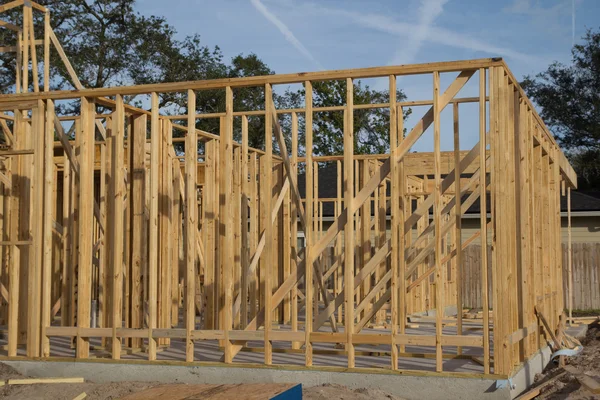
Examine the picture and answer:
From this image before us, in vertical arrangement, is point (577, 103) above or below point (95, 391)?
above

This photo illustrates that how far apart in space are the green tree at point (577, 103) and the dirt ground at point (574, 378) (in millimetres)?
22226

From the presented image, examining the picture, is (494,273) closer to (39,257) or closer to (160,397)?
(160,397)

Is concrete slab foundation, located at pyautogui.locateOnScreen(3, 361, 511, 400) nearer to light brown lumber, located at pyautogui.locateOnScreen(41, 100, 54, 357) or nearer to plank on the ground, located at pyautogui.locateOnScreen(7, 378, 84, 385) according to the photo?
plank on the ground, located at pyautogui.locateOnScreen(7, 378, 84, 385)

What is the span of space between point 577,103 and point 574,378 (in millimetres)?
28121

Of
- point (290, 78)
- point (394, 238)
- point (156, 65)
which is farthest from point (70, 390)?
point (156, 65)

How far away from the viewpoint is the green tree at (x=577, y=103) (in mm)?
33562

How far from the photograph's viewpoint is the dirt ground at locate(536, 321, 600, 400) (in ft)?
26.4

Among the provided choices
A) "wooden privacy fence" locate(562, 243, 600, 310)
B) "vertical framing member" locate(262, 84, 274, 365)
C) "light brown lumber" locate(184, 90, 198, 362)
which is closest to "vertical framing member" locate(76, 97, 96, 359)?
"light brown lumber" locate(184, 90, 198, 362)

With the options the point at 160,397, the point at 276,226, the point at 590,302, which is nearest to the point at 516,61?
the point at 590,302

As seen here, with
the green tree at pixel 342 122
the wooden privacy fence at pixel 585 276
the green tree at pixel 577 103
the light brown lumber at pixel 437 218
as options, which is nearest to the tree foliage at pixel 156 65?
the green tree at pixel 342 122

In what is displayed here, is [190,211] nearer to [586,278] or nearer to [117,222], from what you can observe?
[117,222]

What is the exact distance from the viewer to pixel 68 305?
1054 centimetres

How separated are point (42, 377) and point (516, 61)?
34744mm

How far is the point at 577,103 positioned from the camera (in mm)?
34438
